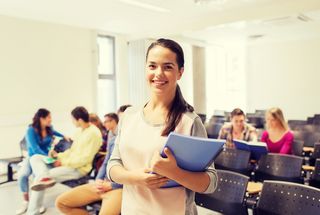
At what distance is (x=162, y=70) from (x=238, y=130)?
11.4 ft

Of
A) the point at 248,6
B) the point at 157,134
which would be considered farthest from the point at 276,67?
the point at 157,134

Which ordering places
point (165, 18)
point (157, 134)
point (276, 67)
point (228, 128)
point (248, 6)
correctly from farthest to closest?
point (276, 67), point (165, 18), point (248, 6), point (228, 128), point (157, 134)

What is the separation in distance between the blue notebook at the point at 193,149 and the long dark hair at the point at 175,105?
107 mm

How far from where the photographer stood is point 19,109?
5988mm

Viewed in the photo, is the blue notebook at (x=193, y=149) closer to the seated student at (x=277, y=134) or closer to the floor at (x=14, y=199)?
the floor at (x=14, y=199)

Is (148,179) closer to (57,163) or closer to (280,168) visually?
(280,168)

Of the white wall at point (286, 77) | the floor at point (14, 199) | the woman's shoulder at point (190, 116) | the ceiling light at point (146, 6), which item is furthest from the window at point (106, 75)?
the woman's shoulder at point (190, 116)

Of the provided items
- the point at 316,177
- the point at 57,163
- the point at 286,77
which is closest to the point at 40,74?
the point at 57,163

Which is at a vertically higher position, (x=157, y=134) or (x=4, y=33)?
(x=4, y=33)

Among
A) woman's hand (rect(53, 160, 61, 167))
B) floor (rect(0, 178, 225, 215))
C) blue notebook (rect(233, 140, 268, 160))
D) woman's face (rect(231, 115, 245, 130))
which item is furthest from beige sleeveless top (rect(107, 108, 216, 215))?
woman's face (rect(231, 115, 245, 130))

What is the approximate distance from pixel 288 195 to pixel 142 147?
1.39 metres

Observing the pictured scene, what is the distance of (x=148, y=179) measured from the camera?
42.0 inches

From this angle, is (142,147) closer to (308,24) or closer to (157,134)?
(157,134)

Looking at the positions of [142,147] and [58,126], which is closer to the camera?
[142,147]
